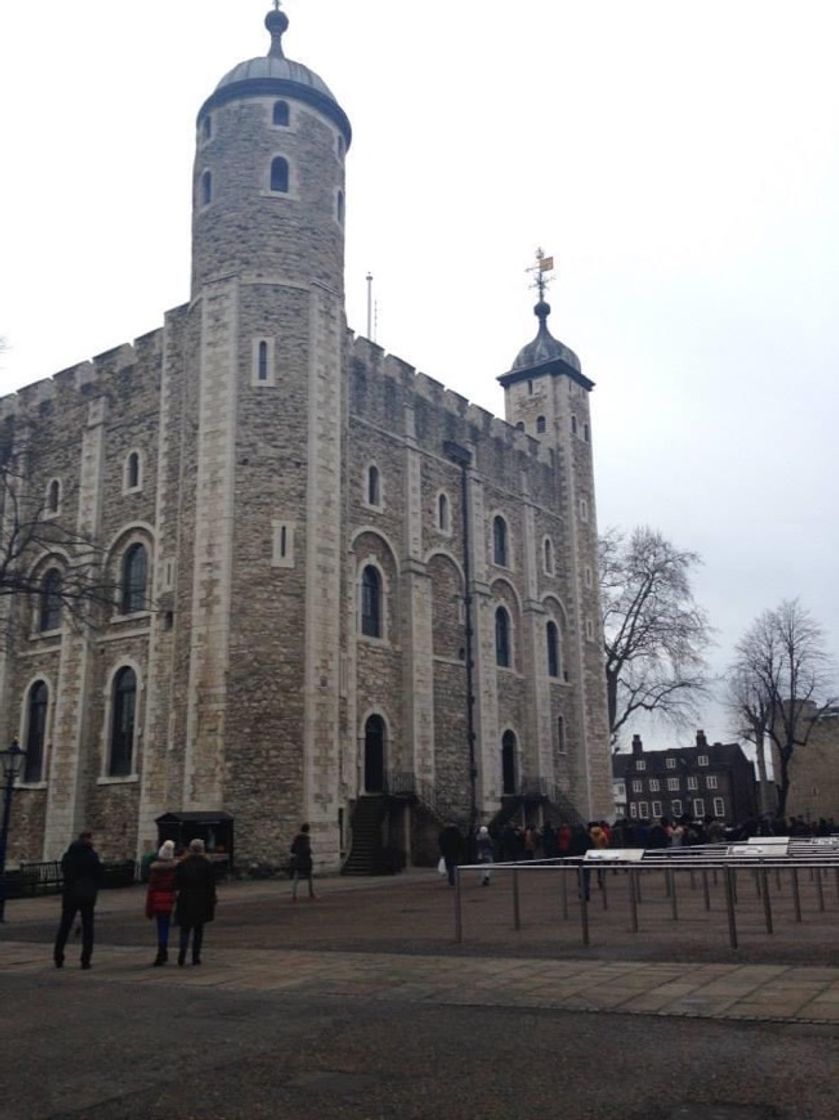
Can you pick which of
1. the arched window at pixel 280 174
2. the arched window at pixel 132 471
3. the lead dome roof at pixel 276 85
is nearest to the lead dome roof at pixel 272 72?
the lead dome roof at pixel 276 85

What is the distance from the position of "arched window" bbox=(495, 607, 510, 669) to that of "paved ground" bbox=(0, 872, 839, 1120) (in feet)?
75.5

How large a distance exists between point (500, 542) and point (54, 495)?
15.3 m

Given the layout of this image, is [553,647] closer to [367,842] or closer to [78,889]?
[367,842]

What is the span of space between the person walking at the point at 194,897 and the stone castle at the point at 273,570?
41.9 ft

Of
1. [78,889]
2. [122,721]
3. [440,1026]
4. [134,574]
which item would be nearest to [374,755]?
[122,721]

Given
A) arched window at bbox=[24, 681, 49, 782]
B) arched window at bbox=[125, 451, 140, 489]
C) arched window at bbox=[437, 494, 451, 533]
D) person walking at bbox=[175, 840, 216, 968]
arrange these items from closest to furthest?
person walking at bbox=[175, 840, 216, 968]
arched window at bbox=[125, 451, 140, 489]
arched window at bbox=[24, 681, 49, 782]
arched window at bbox=[437, 494, 451, 533]

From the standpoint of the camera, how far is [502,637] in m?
35.9

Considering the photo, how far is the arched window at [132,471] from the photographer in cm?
3006

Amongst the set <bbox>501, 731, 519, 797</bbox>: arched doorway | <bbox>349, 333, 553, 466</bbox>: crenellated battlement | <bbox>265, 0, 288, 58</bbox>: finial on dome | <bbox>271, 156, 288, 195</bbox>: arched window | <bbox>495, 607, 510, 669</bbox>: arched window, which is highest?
<bbox>265, 0, 288, 58</bbox>: finial on dome

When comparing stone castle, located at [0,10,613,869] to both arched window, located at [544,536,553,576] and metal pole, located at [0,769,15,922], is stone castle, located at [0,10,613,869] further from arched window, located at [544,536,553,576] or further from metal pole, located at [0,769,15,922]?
metal pole, located at [0,769,15,922]

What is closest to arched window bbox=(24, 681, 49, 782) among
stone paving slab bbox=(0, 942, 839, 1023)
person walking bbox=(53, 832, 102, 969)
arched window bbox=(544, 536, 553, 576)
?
arched window bbox=(544, 536, 553, 576)

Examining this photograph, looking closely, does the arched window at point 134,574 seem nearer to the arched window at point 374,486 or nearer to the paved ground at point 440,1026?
the arched window at point 374,486

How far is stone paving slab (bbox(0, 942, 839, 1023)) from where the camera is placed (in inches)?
280

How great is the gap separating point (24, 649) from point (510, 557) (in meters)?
16.7
